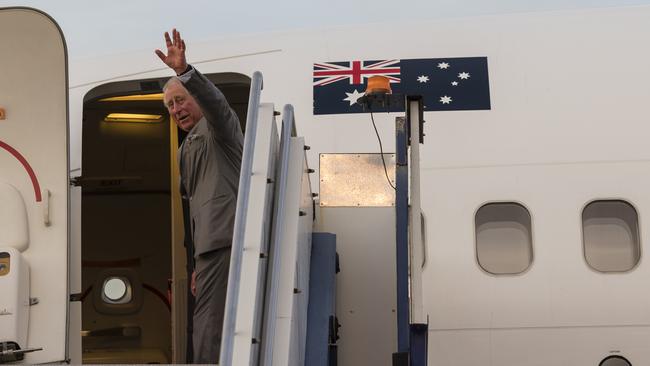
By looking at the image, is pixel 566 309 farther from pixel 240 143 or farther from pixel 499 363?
pixel 240 143

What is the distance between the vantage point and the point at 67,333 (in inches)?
218

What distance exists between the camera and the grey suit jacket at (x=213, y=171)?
5020mm

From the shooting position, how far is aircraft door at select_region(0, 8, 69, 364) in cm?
551

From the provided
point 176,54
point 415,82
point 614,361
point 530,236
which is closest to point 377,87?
point 176,54

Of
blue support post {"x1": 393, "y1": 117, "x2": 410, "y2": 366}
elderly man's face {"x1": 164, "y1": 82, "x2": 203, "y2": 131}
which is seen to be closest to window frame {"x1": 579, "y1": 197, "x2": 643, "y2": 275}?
blue support post {"x1": 393, "y1": 117, "x2": 410, "y2": 366}

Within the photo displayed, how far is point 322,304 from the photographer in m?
5.39

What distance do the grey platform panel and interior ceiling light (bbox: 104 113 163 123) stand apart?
15.4 feet

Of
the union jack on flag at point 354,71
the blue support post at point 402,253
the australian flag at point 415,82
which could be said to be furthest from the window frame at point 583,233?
the blue support post at point 402,253

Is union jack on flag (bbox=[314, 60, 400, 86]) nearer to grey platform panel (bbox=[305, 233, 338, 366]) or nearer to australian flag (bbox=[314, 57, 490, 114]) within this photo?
australian flag (bbox=[314, 57, 490, 114])

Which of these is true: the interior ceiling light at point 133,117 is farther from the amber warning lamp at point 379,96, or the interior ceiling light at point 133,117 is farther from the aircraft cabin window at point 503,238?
the amber warning lamp at point 379,96

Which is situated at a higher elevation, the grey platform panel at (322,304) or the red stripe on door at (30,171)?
the red stripe on door at (30,171)

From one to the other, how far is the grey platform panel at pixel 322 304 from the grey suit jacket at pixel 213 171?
0.66 meters

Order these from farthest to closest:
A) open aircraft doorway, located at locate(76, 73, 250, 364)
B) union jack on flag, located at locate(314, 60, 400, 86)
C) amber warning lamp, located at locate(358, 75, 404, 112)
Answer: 1. open aircraft doorway, located at locate(76, 73, 250, 364)
2. union jack on flag, located at locate(314, 60, 400, 86)
3. amber warning lamp, located at locate(358, 75, 404, 112)

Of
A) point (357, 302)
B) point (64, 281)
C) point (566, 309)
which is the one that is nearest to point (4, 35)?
point (64, 281)
